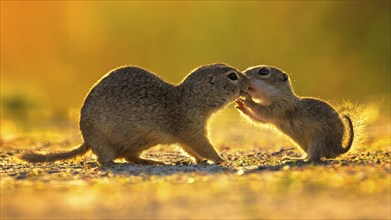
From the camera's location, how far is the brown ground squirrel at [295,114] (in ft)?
28.6

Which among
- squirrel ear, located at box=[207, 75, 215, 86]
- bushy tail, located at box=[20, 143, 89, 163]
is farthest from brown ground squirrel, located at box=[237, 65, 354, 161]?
bushy tail, located at box=[20, 143, 89, 163]

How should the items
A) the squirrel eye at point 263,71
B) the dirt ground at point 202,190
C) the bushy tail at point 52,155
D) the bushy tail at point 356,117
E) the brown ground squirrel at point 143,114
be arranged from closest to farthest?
the dirt ground at point 202,190, the brown ground squirrel at point 143,114, the bushy tail at point 52,155, the bushy tail at point 356,117, the squirrel eye at point 263,71

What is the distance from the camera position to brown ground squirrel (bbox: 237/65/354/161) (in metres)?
8.71

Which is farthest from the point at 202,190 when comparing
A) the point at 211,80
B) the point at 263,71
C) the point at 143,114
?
the point at 263,71

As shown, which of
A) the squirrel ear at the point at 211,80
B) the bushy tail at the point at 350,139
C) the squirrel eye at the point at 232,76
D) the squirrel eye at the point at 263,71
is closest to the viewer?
the bushy tail at the point at 350,139

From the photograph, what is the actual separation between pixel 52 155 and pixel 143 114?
1.26m

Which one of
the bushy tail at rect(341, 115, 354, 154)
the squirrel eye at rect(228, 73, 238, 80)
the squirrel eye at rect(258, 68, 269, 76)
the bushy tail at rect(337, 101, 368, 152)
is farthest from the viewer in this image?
the squirrel eye at rect(258, 68, 269, 76)

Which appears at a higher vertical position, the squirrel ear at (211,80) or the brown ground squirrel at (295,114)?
the squirrel ear at (211,80)

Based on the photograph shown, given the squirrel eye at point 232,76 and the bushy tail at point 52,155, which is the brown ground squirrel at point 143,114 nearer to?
the bushy tail at point 52,155

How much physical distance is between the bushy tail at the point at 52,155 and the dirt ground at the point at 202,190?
8 cm

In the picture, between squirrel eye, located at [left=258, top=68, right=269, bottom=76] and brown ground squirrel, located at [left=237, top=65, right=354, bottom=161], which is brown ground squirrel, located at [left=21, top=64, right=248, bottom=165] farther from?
squirrel eye, located at [left=258, top=68, right=269, bottom=76]

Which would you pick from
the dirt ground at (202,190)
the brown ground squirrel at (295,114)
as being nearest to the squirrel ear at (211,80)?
the brown ground squirrel at (295,114)

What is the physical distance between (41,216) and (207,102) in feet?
13.3

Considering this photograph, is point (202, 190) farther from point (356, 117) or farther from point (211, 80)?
point (356, 117)
